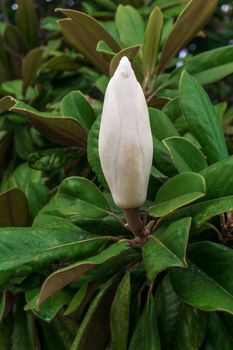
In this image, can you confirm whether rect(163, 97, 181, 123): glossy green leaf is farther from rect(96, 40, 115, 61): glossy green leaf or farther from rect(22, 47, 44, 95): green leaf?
rect(22, 47, 44, 95): green leaf

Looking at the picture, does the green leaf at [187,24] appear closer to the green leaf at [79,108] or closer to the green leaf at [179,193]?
the green leaf at [79,108]

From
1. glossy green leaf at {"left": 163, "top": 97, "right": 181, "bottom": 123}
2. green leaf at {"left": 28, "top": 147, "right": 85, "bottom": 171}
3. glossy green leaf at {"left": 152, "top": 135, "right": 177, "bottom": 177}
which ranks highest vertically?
glossy green leaf at {"left": 163, "top": 97, "right": 181, "bottom": 123}

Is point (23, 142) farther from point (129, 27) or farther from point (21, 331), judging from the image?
point (21, 331)

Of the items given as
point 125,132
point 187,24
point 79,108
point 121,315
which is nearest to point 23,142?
point 79,108

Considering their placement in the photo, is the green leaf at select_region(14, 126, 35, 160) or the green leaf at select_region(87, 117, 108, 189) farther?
the green leaf at select_region(14, 126, 35, 160)

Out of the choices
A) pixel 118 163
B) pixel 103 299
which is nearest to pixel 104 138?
pixel 118 163

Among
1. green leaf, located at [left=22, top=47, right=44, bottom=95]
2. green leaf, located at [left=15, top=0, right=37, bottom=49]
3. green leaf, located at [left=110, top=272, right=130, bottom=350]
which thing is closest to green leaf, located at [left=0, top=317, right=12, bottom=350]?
green leaf, located at [left=110, top=272, right=130, bottom=350]

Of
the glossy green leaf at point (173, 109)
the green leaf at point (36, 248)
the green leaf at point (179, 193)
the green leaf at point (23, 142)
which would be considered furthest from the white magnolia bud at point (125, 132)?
the green leaf at point (23, 142)

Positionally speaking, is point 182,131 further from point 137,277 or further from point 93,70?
point 93,70
